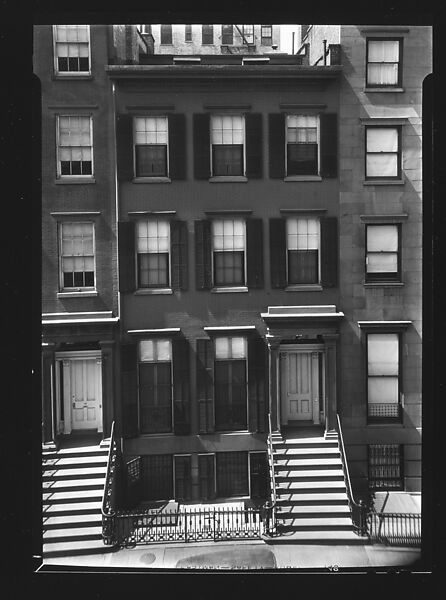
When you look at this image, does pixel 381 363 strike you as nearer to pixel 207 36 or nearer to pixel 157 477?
pixel 157 477

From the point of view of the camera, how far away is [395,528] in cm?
1106

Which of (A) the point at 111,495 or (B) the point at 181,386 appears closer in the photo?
(A) the point at 111,495

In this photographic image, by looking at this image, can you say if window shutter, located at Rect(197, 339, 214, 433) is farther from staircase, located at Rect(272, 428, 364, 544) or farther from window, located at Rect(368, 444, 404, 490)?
window, located at Rect(368, 444, 404, 490)

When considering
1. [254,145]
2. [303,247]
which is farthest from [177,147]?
[303,247]

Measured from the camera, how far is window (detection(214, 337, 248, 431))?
1200 cm

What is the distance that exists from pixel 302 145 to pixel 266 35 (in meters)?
3.93

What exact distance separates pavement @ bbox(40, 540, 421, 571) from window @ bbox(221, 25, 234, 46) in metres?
12.4

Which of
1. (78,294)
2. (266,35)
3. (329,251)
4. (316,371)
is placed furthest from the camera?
(266,35)

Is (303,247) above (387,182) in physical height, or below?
below

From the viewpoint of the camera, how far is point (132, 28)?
12.3 metres

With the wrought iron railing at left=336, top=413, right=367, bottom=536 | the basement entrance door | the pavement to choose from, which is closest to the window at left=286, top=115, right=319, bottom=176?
the basement entrance door
